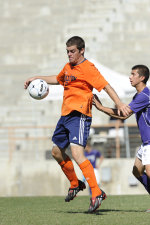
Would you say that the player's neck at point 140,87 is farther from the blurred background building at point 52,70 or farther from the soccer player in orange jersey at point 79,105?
the blurred background building at point 52,70

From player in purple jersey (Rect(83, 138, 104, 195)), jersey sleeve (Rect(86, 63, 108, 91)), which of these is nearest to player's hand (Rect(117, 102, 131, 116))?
jersey sleeve (Rect(86, 63, 108, 91))

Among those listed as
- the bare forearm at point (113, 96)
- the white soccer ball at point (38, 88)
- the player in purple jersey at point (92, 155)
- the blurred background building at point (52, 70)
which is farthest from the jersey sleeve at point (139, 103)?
the blurred background building at point (52, 70)

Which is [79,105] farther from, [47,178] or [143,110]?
[47,178]

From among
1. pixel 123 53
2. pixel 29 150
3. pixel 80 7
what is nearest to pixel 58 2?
pixel 80 7

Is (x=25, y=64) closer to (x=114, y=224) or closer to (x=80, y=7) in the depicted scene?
(x=80, y=7)

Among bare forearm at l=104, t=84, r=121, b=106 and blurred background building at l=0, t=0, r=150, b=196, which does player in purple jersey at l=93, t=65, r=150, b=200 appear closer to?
bare forearm at l=104, t=84, r=121, b=106

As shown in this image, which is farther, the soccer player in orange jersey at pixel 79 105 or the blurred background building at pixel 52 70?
the blurred background building at pixel 52 70

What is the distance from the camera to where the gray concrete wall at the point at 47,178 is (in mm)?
15180

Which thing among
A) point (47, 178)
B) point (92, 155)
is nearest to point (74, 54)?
point (92, 155)

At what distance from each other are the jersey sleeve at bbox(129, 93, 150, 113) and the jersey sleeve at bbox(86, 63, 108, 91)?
41 cm

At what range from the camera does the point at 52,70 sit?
68.5 ft

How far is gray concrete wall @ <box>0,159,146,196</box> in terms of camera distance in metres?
15.2

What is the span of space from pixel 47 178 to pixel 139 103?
28.9 ft

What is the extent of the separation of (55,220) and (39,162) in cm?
920
